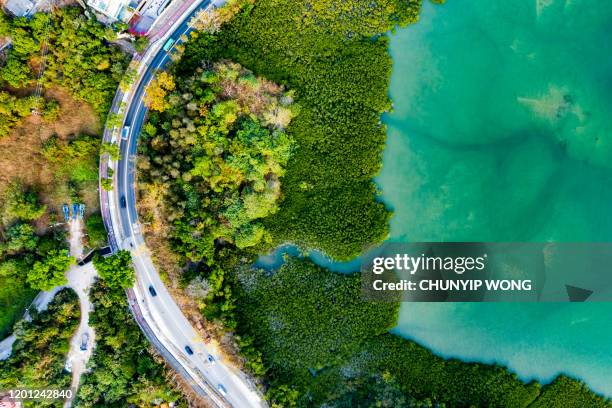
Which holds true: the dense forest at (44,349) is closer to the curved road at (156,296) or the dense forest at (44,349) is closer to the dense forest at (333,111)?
the curved road at (156,296)

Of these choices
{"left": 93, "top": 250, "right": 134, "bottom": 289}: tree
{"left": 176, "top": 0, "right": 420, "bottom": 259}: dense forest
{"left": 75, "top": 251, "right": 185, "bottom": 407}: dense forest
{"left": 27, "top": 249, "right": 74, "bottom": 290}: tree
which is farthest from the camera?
{"left": 176, "top": 0, "right": 420, "bottom": 259}: dense forest

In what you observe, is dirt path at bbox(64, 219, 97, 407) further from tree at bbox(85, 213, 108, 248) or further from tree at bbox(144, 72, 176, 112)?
tree at bbox(144, 72, 176, 112)

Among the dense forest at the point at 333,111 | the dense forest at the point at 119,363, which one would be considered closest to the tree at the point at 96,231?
the dense forest at the point at 119,363

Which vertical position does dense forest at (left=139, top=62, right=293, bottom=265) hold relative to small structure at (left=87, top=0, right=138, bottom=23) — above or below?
below

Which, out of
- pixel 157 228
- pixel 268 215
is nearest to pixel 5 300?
pixel 157 228

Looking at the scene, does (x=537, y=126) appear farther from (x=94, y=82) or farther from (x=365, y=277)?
(x=94, y=82)

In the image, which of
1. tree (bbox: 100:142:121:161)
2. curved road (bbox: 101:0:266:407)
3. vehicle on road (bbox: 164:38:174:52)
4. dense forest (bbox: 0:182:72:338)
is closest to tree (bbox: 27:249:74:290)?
dense forest (bbox: 0:182:72:338)
